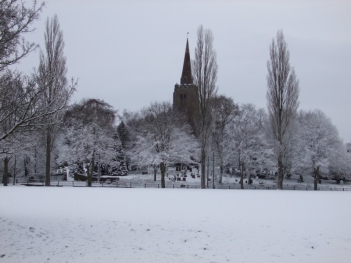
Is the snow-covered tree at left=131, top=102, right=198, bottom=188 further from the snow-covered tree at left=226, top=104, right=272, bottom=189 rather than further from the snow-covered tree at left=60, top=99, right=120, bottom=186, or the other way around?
the snow-covered tree at left=226, top=104, right=272, bottom=189

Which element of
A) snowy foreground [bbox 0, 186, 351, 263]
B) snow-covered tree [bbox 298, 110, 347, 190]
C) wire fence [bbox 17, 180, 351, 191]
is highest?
snow-covered tree [bbox 298, 110, 347, 190]

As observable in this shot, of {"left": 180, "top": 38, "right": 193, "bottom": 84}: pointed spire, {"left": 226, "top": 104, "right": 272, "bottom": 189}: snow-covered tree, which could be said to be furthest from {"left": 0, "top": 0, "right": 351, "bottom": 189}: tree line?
{"left": 180, "top": 38, "right": 193, "bottom": 84}: pointed spire

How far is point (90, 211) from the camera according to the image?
14.4m

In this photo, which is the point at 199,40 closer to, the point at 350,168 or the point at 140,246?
the point at 140,246

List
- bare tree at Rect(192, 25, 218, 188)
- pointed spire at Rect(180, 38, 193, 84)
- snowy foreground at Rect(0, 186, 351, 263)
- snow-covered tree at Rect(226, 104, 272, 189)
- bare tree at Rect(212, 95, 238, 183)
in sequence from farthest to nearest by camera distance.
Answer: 1. pointed spire at Rect(180, 38, 193, 84)
2. bare tree at Rect(212, 95, 238, 183)
3. snow-covered tree at Rect(226, 104, 272, 189)
4. bare tree at Rect(192, 25, 218, 188)
5. snowy foreground at Rect(0, 186, 351, 263)

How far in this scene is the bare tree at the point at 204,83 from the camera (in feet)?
105

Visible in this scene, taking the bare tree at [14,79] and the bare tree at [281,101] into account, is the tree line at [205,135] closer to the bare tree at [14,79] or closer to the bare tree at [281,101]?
the bare tree at [281,101]

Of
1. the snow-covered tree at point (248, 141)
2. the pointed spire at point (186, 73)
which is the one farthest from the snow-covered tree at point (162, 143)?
the pointed spire at point (186, 73)

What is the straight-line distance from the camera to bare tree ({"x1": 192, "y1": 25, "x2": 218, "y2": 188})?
31859 mm

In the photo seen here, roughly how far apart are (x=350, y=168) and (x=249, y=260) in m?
52.2

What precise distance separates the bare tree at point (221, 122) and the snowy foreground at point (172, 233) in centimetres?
3009

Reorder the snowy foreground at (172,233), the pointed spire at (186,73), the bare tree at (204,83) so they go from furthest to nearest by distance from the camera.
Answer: the pointed spire at (186,73)
the bare tree at (204,83)
the snowy foreground at (172,233)

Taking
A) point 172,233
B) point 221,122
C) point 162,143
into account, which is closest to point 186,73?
point 221,122

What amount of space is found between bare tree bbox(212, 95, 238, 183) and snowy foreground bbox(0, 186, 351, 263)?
3009cm
